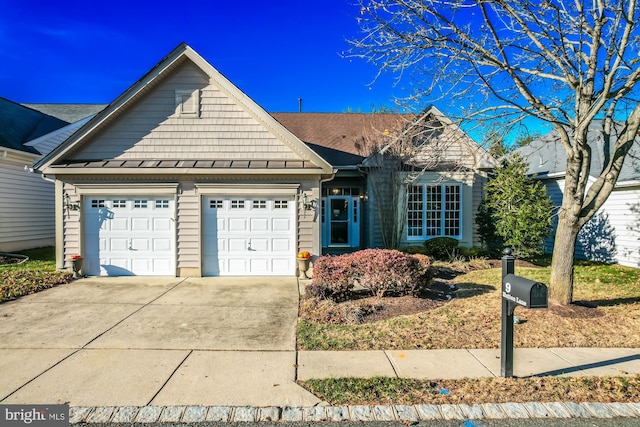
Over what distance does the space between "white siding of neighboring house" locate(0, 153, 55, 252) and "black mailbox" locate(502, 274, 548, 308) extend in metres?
16.3

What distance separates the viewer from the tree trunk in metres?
6.50

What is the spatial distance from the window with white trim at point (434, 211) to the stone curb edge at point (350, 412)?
10086 mm

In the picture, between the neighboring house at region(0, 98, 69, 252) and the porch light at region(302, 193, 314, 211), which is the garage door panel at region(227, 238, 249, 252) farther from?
the neighboring house at region(0, 98, 69, 252)

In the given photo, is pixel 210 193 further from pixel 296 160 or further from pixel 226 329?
pixel 226 329

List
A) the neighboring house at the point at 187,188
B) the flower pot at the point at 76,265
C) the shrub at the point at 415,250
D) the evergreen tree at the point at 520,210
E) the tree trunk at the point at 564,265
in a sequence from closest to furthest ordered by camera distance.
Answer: the tree trunk at the point at 564,265 < the flower pot at the point at 76,265 < the neighboring house at the point at 187,188 < the evergreen tree at the point at 520,210 < the shrub at the point at 415,250

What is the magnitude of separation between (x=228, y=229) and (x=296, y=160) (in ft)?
8.78

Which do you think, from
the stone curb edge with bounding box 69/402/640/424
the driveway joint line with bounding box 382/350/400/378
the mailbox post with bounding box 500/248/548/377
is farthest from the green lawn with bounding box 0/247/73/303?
the mailbox post with bounding box 500/248/548/377

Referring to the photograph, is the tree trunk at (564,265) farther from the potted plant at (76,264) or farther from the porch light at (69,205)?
the porch light at (69,205)

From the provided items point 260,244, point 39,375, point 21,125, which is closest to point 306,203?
point 260,244

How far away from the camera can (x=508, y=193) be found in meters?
11.6

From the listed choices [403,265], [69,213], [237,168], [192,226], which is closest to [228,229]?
[192,226]

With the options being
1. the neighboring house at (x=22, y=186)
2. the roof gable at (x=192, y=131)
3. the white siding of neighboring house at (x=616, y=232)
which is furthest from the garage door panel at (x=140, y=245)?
the white siding of neighboring house at (x=616, y=232)

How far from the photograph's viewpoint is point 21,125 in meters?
15.7

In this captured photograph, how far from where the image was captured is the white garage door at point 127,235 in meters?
10.0
